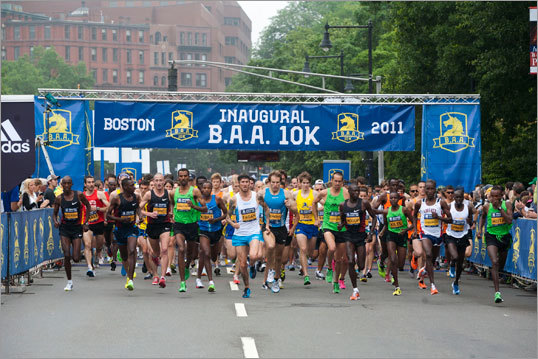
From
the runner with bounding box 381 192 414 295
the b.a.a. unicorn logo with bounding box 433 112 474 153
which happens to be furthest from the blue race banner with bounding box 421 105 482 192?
the runner with bounding box 381 192 414 295

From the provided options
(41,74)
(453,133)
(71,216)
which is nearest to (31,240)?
(71,216)

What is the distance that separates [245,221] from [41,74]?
104 m

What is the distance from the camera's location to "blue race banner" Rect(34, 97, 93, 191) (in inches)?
990

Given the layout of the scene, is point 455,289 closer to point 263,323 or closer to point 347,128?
point 263,323

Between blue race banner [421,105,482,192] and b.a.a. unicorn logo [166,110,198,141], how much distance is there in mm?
6288

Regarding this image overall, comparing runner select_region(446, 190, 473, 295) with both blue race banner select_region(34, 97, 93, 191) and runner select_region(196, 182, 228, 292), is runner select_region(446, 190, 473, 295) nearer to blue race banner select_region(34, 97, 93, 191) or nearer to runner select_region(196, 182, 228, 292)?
runner select_region(196, 182, 228, 292)

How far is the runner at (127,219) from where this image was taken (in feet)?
53.4

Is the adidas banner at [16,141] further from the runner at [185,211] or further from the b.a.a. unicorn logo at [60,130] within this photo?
the b.a.a. unicorn logo at [60,130]

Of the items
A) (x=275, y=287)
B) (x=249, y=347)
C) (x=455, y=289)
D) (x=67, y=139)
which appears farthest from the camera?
(x=67, y=139)

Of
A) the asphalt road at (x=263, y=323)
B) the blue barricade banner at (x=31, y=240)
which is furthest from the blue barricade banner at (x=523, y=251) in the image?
the blue barricade banner at (x=31, y=240)

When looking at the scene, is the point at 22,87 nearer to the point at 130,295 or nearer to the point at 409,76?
the point at 409,76

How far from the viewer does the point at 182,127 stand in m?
26.3

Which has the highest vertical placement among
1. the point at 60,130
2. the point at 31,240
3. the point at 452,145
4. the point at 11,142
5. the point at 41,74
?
the point at 41,74

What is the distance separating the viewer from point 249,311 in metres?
13.2
